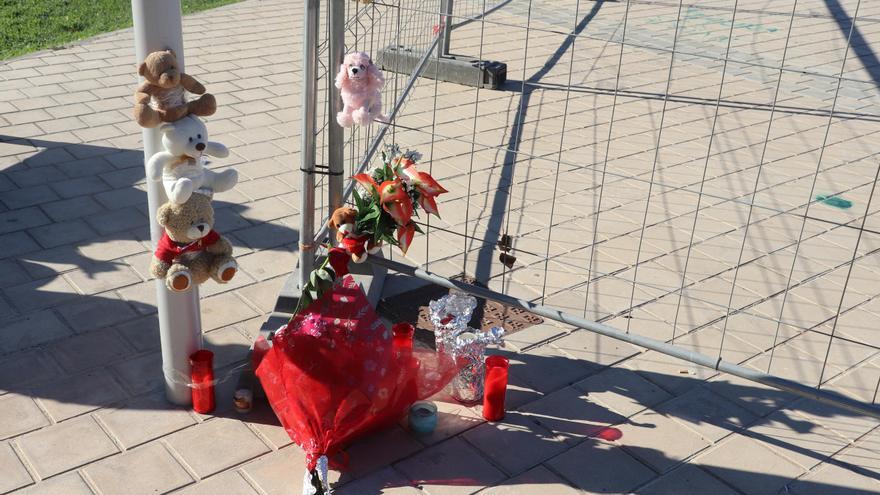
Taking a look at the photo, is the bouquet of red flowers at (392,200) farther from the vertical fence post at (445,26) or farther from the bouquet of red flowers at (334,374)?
the vertical fence post at (445,26)

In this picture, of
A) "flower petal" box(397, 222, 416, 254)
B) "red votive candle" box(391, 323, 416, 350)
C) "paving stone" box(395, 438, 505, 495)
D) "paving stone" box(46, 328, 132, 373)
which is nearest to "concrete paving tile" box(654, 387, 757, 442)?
"paving stone" box(395, 438, 505, 495)

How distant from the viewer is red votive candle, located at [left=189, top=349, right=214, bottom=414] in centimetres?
336

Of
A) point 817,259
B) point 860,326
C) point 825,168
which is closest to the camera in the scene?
point 860,326

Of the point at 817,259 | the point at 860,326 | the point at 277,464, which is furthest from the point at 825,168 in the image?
the point at 277,464

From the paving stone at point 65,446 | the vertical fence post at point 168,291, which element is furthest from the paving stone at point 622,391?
the paving stone at point 65,446

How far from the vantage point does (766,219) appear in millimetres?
5332

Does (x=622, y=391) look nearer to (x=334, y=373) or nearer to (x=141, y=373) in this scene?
(x=334, y=373)

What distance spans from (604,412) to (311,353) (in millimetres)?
1206

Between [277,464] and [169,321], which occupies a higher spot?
[169,321]

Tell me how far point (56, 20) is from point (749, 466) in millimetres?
8097

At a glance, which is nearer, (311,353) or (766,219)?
(311,353)

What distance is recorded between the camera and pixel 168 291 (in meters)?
3.29

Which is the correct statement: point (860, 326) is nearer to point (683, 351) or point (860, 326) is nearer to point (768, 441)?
point (768, 441)

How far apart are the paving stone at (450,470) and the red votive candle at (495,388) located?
18 cm
